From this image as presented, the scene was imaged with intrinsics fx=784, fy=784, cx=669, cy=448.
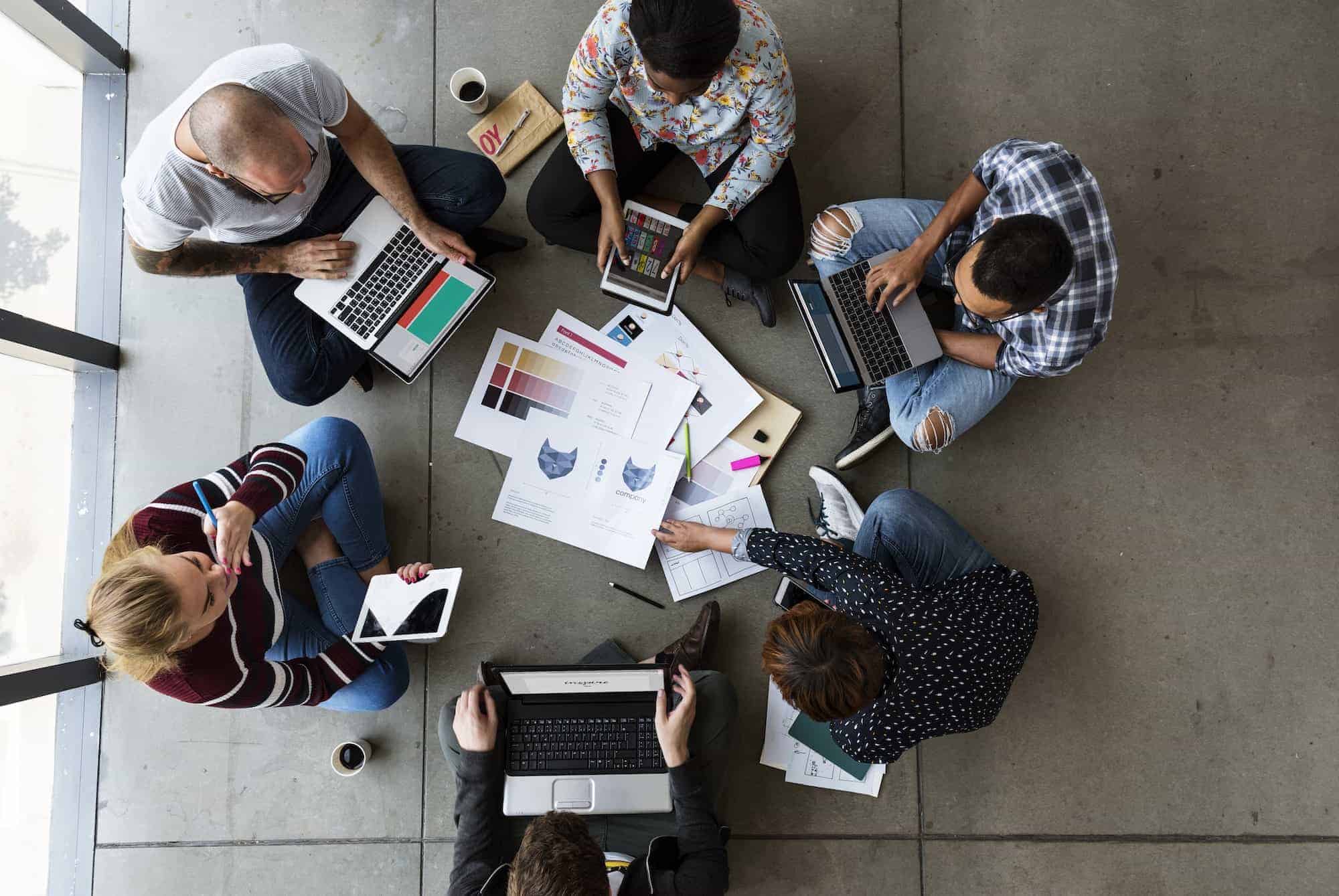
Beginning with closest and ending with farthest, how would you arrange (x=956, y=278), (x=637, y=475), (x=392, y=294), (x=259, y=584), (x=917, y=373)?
(x=956, y=278) → (x=259, y=584) → (x=392, y=294) → (x=917, y=373) → (x=637, y=475)

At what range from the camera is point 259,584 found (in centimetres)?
199

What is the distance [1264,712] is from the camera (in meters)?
2.28

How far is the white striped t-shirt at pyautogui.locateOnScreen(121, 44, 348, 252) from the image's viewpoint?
1790mm

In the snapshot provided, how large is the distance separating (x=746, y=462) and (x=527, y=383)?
0.69m

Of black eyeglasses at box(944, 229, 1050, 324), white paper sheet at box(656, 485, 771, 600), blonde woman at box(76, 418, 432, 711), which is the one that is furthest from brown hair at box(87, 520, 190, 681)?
black eyeglasses at box(944, 229, 1050, 324)

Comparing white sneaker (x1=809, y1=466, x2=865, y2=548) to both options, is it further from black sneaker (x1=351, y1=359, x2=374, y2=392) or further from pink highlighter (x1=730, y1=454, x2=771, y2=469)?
black sneaker (x1=351, y1=359, x2=374, y2=392)

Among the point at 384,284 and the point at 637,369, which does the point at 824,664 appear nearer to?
the point at 637,369

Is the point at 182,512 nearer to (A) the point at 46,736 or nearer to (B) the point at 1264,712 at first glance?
(A) the point at 46,736

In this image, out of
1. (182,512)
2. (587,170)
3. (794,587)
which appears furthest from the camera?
(794,587)

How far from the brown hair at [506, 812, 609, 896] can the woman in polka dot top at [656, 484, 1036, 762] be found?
20.7 inches

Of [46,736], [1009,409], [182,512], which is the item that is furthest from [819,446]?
[46,736]

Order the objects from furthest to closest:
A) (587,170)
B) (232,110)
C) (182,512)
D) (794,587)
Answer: (794,587) → (587,170) → (182,512) → (232,110)

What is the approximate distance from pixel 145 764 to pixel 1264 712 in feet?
10.8

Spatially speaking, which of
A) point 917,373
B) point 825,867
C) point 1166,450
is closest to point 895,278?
point 917,373
